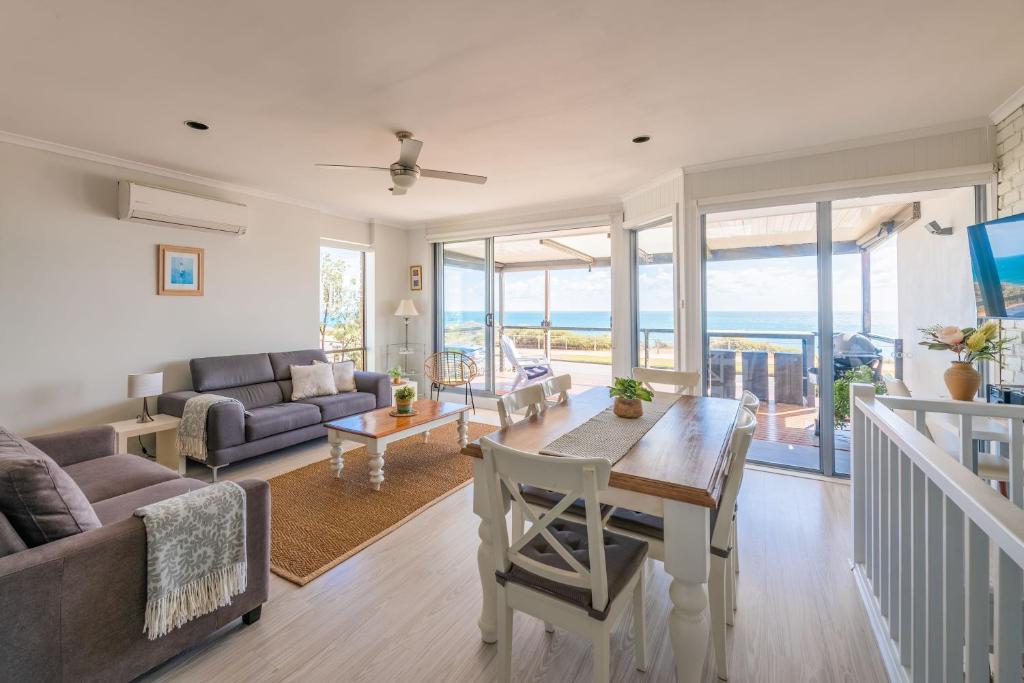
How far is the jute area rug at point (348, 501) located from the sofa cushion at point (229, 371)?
1.24 metres

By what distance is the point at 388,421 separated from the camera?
11.5ft

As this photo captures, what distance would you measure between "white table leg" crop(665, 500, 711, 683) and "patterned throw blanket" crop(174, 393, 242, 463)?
11.4 feet

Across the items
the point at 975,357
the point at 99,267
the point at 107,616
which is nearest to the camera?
the point at 107,616

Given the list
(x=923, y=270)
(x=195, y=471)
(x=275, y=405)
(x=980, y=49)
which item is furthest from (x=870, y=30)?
(x=195, y=471)

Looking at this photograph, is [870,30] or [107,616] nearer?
[107,616]

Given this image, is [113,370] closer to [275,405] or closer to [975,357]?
[275,405]

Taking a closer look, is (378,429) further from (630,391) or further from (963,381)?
(963,381)

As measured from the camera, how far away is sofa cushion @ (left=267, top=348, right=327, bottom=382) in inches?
179

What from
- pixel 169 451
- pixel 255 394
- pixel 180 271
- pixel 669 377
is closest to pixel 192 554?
pixel 169 451

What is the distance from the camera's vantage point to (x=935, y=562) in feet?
3.85

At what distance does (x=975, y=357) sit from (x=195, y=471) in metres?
5.49

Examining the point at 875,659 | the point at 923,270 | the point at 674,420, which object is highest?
the point at 923,270

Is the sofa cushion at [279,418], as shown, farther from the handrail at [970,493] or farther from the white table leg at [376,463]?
the handrail at [970,493]

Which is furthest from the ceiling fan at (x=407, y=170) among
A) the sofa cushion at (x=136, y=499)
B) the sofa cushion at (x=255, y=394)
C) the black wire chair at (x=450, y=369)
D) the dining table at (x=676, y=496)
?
the black wire chair at (x=450, y=369)
